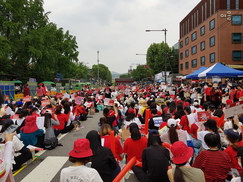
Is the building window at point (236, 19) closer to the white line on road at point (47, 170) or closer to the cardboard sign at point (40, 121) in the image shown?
the cardboard sign at point (40, 121)

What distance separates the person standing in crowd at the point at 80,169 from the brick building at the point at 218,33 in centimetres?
3426

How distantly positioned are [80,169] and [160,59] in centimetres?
5916

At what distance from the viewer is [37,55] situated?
28688 mm

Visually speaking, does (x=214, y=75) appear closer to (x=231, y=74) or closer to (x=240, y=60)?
(x=231, y=74)

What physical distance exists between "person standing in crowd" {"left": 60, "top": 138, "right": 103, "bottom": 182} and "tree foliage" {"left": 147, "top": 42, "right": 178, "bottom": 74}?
5702 cm

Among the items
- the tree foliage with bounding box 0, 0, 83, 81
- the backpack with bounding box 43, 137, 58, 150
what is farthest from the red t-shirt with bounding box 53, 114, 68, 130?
the tree foliage with bounding box 0, 0, 83, 81

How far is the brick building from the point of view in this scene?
38406 mm

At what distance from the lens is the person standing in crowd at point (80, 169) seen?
8.88 feet

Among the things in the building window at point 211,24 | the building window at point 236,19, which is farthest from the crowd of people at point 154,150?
the building window at point 211,24

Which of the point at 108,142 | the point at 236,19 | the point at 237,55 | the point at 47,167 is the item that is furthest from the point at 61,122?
the point at 236,19

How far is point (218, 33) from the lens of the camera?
38.7 m

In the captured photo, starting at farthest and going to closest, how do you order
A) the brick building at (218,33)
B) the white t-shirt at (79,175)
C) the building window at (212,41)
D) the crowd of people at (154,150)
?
the building window at (212,41)
the brick building at (218,33)
the crowd of people at (154,150)
the white t-shirt at (79,175)

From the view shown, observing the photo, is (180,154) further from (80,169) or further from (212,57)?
(212,57)

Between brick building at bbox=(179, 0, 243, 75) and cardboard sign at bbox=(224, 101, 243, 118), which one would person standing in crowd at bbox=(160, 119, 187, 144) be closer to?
cardboard sign at bbox=(224, 101, 243, 118)
